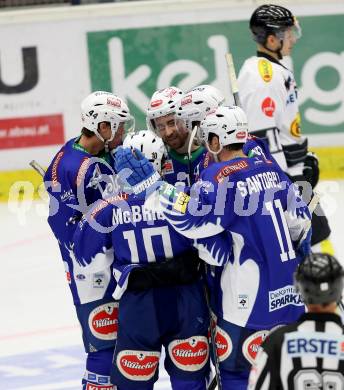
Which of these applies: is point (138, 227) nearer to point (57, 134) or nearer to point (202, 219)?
point (202, 219)

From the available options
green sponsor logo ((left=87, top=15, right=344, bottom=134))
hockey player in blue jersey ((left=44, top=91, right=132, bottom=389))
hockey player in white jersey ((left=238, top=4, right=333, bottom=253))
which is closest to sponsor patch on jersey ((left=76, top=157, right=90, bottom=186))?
hockey player in blue jersey ((left=44, top=91, right=132, bottom=389))

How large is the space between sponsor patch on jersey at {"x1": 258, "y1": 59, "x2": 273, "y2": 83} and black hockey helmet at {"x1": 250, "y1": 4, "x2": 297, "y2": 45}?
0.19 metres

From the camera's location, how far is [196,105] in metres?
5.25

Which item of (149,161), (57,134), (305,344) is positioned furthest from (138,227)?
(57,134)

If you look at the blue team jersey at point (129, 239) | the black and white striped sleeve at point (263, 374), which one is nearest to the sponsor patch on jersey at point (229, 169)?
the blue team jersey at point (129, 239)

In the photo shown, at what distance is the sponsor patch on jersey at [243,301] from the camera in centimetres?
464

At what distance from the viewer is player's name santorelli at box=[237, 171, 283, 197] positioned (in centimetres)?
456

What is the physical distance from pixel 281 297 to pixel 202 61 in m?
6.46

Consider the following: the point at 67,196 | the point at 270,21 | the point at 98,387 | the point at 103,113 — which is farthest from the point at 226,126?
the point at 270,21

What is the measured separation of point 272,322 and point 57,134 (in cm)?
639

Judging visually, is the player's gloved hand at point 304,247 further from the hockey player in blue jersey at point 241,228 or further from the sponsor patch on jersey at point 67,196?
the sponsor patch on jersey at point 67,196

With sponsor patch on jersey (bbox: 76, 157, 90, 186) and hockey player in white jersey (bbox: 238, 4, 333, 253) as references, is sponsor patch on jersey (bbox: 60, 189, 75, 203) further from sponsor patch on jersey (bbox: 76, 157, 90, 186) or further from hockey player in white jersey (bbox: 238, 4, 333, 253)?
hockey player in white jersey (bbox: 238, 4, 333, 253)

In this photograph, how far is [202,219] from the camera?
451 cm

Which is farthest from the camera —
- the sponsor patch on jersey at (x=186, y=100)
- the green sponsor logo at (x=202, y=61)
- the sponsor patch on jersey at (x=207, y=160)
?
the green sponsor logo at (x=202, y=61)
